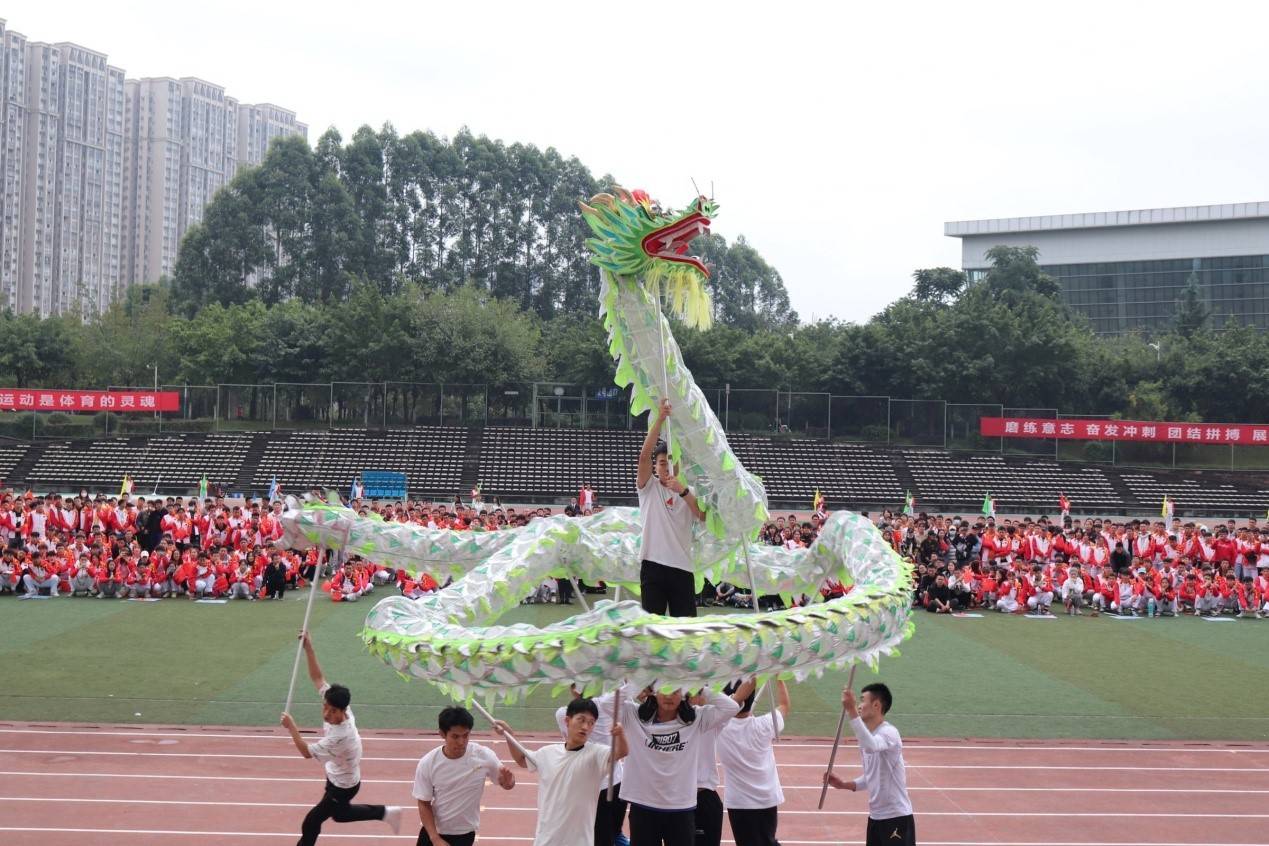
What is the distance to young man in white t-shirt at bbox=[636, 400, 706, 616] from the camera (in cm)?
649

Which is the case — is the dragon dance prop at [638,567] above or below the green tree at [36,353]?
below

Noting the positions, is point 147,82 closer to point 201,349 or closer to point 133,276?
point 133,276

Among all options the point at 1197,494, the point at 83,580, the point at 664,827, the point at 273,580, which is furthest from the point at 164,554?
the point at 1197,494

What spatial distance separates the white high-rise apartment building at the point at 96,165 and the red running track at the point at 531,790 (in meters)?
67.4

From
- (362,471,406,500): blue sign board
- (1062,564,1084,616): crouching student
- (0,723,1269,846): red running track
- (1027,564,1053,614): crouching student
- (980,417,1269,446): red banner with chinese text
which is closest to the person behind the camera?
(0,723,1269,846): red running track

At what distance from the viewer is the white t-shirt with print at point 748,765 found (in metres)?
5.64

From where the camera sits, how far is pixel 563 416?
3525cm

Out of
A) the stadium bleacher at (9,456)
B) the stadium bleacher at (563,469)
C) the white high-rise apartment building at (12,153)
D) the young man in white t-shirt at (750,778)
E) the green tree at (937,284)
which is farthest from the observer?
the white high-rise apartment building at (12,153)

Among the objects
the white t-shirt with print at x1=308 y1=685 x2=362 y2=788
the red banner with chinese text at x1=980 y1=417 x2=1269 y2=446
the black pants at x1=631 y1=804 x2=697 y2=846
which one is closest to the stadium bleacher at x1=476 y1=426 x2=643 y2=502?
the red banner with chinese text at x1=980 y1=417 x2=1269 y2=446

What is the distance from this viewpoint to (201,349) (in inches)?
1783

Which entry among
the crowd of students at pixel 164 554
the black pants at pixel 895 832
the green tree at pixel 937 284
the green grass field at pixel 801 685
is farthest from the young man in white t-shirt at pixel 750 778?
the green tree at pixel 937 284

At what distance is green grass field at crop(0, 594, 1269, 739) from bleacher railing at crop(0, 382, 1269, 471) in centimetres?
1863

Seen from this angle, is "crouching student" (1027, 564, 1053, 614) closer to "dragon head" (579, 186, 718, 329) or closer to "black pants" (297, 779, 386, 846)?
"dragon head" (579, 186, 718, 329)

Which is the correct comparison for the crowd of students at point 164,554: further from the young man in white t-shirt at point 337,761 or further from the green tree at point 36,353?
the green tree at point 36,353
